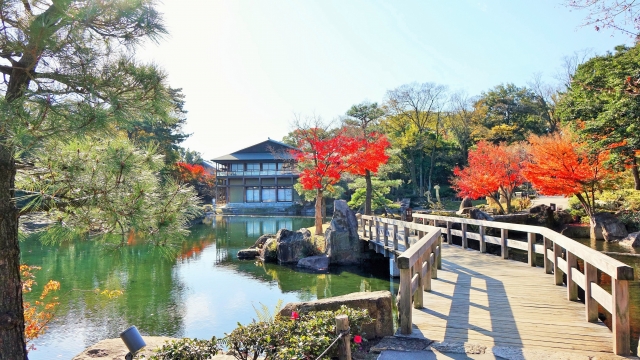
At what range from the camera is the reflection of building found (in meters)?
35.1

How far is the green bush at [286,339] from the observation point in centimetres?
255

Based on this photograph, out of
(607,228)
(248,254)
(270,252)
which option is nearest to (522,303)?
(270,252)

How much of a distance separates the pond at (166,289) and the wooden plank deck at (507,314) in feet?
9.63

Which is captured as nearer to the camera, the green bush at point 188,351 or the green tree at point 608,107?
the green bush at point 188,351

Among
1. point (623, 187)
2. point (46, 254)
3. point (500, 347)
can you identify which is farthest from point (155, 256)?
point (623, 187)

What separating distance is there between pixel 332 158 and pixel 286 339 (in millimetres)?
12341

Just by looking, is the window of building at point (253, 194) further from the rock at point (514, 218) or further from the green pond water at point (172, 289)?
the rock at point (514, 218)

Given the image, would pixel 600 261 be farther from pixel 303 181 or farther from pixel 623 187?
pixel 623 187

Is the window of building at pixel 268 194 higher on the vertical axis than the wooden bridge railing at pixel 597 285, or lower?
higher

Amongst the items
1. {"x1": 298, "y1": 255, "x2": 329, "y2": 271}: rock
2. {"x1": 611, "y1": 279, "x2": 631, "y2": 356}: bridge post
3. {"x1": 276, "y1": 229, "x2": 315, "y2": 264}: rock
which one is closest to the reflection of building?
{"x1": 276, "y1": 229, "x2": 315, "y2": 264}: rock

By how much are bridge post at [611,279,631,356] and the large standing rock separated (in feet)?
30.4

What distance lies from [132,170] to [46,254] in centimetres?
1485

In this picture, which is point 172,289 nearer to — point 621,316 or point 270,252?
point 270,252

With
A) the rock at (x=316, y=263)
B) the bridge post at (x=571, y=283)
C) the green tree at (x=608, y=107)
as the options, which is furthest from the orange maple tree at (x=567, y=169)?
the bridge post at (x=571, y=283)
